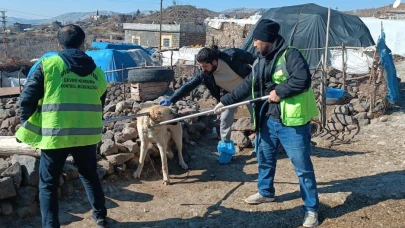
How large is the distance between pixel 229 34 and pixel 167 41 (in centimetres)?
1243

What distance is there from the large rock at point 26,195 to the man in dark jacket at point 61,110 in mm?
898

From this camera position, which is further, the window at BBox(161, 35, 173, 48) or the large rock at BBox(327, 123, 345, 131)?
the window at BBox(161, 35, 173, 48)

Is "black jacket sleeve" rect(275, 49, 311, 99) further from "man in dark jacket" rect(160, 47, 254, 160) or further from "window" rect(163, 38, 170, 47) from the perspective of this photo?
"window" rect(163, 38, 170, 47)

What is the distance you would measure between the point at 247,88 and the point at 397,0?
1882cm

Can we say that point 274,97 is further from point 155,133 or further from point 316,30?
point 316,30

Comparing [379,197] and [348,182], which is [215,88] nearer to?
[348,182]

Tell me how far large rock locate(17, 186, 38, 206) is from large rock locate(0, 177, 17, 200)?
0.43 ft

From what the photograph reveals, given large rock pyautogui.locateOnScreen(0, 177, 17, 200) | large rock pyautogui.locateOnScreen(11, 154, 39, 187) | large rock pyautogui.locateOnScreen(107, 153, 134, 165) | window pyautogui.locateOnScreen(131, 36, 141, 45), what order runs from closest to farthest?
large rock pyautogui.locateOnScreen(0, 177, 17, 200)
large rock pyautogui.locateOnScreen(11, 154, 39, 187)
large rock pyautogui.locateOnScreen(107, 153, 134, 165)
window pyautogui.locateOnScreen(131, 36, 141, 45)

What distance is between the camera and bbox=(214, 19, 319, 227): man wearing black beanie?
156 inches

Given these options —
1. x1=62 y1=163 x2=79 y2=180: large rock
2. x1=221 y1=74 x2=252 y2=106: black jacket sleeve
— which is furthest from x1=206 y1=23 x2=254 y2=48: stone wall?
x1=62 y1=163 x2=79 y2=180: large rock

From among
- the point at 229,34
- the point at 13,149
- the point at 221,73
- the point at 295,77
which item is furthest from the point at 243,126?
the point at 229,34

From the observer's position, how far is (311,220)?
410 centimetres

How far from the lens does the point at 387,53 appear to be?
9938 millimetres

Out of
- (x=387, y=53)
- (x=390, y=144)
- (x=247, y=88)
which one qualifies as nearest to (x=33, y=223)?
(x=247, y=88)
